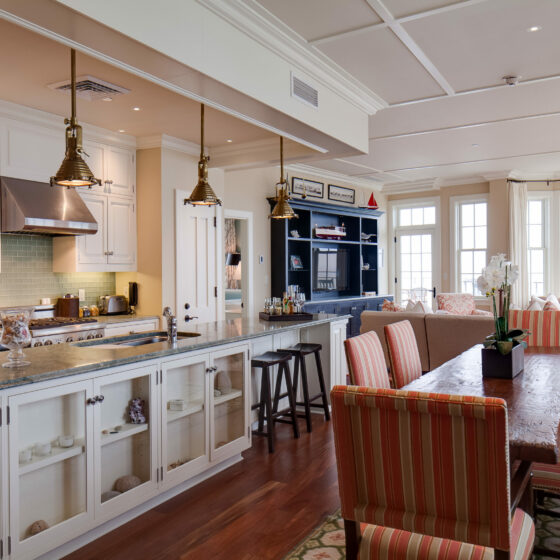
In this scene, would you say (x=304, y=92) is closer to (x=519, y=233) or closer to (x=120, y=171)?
(x=120, y=171)

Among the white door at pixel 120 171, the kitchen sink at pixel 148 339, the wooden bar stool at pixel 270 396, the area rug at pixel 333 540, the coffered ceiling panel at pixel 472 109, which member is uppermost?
the coffered ceiling panel at pixel 472 109

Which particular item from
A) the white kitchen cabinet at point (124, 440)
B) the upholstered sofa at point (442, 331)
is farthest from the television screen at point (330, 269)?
the white kitchen cabinet at point (124, 440)

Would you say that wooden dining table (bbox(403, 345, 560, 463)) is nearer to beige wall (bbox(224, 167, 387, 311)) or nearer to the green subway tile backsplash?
the green subway tile backsplash

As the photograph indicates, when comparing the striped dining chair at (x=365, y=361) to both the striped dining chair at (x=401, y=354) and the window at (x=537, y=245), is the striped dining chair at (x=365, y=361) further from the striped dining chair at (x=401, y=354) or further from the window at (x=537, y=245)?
the window at (x=537, y=245)

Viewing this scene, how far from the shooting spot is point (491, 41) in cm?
386

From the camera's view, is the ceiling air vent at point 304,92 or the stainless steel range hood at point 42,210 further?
the stainless steel range hood at point 42,210

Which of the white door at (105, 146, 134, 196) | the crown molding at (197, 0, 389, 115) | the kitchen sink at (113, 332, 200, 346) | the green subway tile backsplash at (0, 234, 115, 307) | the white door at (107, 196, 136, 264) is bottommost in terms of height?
the kitchen sink at (113, 332, 200, 346)

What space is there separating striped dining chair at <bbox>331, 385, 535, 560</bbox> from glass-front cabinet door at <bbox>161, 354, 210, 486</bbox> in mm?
1625

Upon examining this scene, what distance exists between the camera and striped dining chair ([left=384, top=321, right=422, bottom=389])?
3.23 metres

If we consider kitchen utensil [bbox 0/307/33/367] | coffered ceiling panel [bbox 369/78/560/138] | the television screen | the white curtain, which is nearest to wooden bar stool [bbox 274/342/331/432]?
kitchen utensil [bbox 0/307/33/367]

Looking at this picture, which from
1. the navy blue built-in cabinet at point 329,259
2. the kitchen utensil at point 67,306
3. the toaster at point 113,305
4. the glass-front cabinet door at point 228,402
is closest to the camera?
the glass-front cabinet door at point 228,402

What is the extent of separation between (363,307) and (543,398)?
6.99m

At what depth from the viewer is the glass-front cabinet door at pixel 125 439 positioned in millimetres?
2693

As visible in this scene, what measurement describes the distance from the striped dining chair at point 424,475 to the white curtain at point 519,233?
27.3 feet
